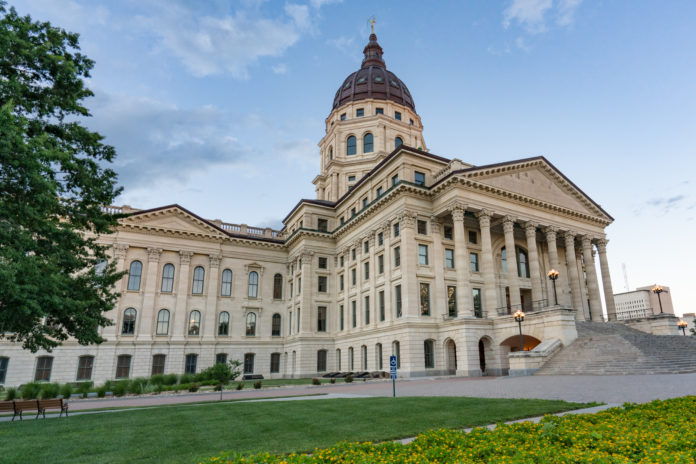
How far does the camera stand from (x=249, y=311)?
52.1 m

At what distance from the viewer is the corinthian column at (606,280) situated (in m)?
43.5

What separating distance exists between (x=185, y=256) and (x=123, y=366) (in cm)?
1295

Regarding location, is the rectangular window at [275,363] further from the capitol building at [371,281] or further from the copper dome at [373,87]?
the copper dome at [373,87]

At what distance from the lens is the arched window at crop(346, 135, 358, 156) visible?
210 feet

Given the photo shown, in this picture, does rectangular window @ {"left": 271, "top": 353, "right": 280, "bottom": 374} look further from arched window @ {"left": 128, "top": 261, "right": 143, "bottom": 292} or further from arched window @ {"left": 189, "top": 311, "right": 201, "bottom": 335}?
arched window @ {"left": 128, "top": 261, "right": 143, "bottom": 292}

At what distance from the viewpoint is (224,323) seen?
50.5 metres

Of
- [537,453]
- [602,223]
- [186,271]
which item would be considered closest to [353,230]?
[186,271]

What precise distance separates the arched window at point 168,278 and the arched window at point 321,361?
59.6ft

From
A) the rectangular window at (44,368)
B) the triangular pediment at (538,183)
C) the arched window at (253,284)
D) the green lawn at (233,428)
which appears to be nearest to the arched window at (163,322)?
the arched window at (253,284)

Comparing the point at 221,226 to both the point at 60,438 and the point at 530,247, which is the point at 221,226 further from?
the point at 60,438

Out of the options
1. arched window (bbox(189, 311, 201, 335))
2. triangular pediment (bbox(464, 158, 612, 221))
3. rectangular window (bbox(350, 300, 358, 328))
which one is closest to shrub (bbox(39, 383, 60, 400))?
arched window (bbox(189, 311, 201, 335))

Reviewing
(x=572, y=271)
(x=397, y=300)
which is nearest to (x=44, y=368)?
(x=397, y=300)

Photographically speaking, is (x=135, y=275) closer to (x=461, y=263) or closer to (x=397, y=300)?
(x=397, y=300)

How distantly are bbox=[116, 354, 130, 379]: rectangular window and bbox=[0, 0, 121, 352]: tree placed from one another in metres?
29.0
